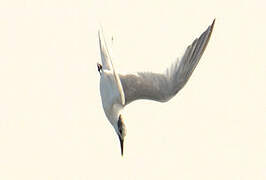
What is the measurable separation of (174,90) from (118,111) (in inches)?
24.4

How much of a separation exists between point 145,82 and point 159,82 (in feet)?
0.42

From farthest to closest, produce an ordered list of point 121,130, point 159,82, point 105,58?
point 159,82, point 105,58, point 121,130

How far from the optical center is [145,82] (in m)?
5.07

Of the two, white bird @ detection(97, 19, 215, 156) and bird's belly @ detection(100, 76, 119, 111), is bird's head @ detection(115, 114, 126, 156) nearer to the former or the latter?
white bird @ detection(97, 19, 215, 156)

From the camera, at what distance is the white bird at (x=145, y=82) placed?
15.4 feet

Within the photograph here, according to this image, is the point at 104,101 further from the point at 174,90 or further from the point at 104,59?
the point at 174,90

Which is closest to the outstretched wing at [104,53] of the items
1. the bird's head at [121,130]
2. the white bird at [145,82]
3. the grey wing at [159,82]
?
the white bird at [145,82]

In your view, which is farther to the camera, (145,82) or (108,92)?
(145,82)

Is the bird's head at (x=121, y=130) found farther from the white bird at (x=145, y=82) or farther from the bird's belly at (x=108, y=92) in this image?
the bird's belly at (x=108, y=92)

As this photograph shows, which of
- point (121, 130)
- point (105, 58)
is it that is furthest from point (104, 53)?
point (121, 130)

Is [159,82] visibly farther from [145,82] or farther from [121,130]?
[121,130]

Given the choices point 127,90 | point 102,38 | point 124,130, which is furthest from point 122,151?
point 102,38

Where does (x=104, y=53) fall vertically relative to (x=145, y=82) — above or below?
above

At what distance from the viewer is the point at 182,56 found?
499cm
